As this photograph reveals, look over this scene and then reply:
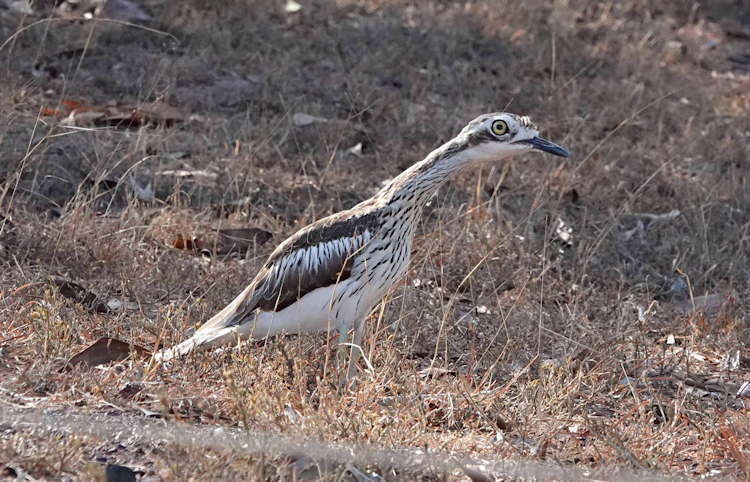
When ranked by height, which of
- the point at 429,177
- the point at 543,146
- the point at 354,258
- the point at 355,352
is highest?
the point at 543,146

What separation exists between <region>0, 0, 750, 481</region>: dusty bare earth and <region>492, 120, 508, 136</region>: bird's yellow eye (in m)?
0.60

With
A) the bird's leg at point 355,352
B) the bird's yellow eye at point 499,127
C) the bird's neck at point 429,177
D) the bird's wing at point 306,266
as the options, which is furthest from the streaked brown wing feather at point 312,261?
the bird's yellow eye at point 499,127

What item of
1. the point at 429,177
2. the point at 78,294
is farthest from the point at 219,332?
the point at 429,177

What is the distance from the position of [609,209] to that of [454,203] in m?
1.04

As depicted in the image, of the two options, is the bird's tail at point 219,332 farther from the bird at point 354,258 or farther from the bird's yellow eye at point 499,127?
the bird's yellow eye at point 499,127

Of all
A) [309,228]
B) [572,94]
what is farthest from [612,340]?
[572,94]

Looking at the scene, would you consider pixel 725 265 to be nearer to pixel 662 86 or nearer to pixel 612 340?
pixel 612 340

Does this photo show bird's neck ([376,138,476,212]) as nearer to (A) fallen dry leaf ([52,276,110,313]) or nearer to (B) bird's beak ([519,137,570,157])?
(B) bird's beak ([519,137,570,157])

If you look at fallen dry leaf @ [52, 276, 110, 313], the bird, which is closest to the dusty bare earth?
fallen dry leaf @ [52, 276, 110, 313]

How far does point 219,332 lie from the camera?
3738 mm

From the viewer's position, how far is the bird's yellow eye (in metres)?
3.77

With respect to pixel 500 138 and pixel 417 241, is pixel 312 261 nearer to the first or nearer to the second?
pixel 500 138

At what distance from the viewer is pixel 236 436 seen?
291cm

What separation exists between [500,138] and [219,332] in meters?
1.45
